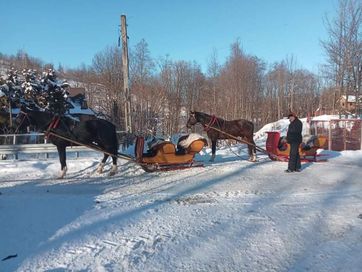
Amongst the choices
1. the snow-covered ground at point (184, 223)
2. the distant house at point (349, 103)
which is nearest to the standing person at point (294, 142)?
the snow-covered ground at point (184, 223)

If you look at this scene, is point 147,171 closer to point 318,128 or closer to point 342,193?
point 342,193

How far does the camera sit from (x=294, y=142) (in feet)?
38.2

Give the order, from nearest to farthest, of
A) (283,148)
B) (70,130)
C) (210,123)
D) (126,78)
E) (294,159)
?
(294,159) → (70,130) → (283,148) → (210,123) → (126,78)

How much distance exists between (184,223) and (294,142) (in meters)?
6.44

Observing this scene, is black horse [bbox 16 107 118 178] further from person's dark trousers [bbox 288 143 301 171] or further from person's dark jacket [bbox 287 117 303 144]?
person's dark jacket [bbox 287 117 303 144]

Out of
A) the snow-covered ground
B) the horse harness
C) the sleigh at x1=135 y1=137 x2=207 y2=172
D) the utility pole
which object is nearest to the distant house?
the utility pole

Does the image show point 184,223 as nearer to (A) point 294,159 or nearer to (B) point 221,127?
(A) point 294,159

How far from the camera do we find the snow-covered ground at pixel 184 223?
479cm

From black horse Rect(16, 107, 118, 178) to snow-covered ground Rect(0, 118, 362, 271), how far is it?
1096 millimetres

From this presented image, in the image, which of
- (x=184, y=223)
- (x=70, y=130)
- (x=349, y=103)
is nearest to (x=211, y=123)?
(x=70, y=130)

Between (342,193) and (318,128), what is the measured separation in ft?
52.4

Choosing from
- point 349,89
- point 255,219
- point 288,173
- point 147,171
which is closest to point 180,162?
point 147,171

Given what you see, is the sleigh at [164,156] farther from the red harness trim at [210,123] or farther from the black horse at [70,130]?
the red harness trim at [210,123]

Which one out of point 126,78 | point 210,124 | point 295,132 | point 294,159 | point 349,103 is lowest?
point 294,159
